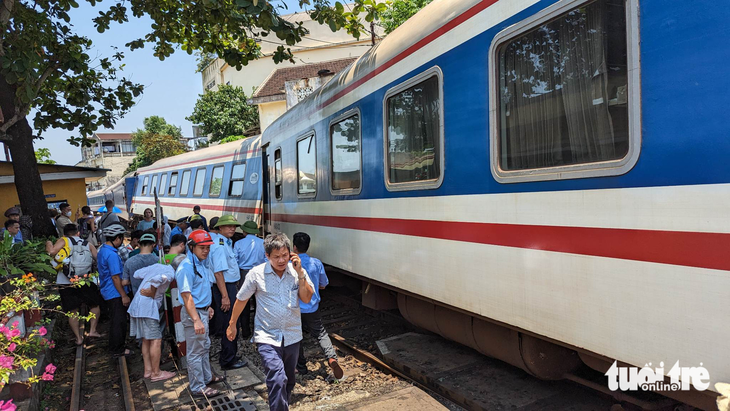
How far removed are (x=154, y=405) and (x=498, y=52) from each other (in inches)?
185

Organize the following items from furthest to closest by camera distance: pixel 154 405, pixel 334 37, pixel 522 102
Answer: pixel 334 37 < pixel 154 405 < pixel 522 102

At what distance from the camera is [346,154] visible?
19.8 feet

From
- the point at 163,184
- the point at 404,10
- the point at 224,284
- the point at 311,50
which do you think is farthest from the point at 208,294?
the point at 311,50

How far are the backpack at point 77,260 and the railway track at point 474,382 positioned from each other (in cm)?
356

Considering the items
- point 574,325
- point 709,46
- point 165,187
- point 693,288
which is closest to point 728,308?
point 693,288

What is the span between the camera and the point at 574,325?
2912 millimetres

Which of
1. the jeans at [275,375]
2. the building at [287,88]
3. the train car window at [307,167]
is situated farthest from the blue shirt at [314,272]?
the building at [287,88]

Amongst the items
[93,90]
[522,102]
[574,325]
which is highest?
[93,90]

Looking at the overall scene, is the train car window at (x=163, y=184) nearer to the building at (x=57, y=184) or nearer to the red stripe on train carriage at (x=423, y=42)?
the building at (x=57, y=184)

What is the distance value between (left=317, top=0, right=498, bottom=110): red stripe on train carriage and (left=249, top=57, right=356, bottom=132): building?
12929 millimetres

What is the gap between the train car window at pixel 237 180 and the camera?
40.5 ft

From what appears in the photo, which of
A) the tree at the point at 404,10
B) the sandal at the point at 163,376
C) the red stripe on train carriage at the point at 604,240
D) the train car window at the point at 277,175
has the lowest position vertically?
the sandal at the point at 163,376

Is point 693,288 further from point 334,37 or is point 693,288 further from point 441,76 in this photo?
point 334,37

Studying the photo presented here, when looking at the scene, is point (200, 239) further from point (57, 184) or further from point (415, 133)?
point (57, 184)
